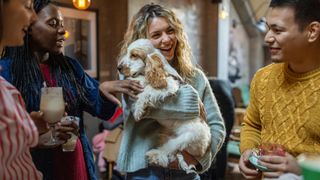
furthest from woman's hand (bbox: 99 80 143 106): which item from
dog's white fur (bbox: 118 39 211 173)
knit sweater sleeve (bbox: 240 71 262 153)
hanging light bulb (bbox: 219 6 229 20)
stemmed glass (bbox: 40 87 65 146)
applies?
hanging light bulb (bbox: 219 6 229 20)

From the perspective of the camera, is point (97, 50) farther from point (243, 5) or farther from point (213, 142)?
point (243, 5)

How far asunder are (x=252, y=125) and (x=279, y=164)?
0.50m

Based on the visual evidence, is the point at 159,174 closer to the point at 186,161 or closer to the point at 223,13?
the point at 186,161

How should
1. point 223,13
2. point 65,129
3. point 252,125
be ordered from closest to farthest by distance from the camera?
point 65,129 → point 252,125 → point 223,13

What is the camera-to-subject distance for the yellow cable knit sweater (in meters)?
1.30

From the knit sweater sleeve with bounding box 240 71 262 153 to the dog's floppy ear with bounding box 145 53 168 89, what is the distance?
1.24 ft

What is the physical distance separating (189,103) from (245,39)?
7424 millimetres

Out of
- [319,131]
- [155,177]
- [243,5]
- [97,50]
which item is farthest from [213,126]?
[243,5]

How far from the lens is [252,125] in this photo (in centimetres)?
157

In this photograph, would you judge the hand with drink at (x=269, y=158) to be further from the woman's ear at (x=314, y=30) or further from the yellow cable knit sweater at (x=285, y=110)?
the woman's ear at (x=314, y=30)

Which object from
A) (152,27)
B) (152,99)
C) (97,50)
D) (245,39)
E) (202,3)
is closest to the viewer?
(152,99)


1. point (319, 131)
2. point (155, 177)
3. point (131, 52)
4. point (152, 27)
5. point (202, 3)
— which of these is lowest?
point (155, 177)

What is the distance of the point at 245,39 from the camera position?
28.1 feet

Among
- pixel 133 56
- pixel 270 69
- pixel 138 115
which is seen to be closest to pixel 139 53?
pixel 133 56
